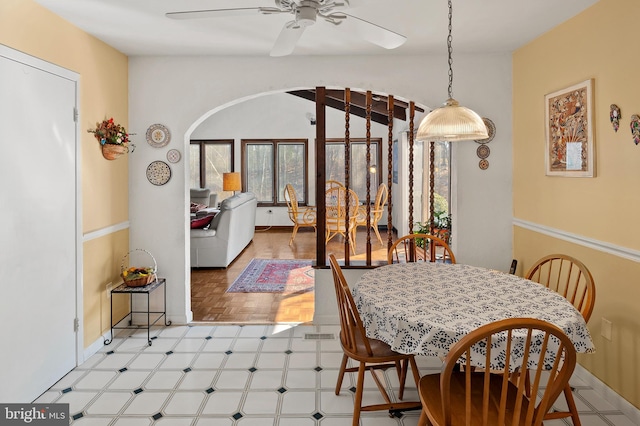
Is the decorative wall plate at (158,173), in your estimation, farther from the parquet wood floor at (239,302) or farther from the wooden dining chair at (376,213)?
the wooden dining chair at (376,213)

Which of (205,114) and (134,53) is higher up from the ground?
(134,53)

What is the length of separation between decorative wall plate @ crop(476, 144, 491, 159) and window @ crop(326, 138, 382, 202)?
5.65 metres

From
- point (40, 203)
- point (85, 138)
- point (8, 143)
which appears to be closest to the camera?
point (8, 143)

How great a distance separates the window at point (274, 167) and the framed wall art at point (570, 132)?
682 centimetres

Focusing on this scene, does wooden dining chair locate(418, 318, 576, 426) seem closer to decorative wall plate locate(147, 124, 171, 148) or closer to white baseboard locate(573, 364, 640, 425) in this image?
white baseboard locate(573, 364, 640, 425)

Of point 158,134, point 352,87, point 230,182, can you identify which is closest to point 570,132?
point 352,87

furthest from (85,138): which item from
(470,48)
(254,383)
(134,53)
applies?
(470,48)

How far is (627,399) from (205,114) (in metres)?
3.56

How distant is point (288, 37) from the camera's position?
2266mm

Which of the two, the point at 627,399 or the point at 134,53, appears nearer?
the point at 627,399

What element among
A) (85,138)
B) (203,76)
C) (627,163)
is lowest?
(627,163)

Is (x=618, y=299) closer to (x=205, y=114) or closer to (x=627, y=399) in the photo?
(x=627, y=399)

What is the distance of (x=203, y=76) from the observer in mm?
3703

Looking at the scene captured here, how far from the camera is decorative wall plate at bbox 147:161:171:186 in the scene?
3715 mm
